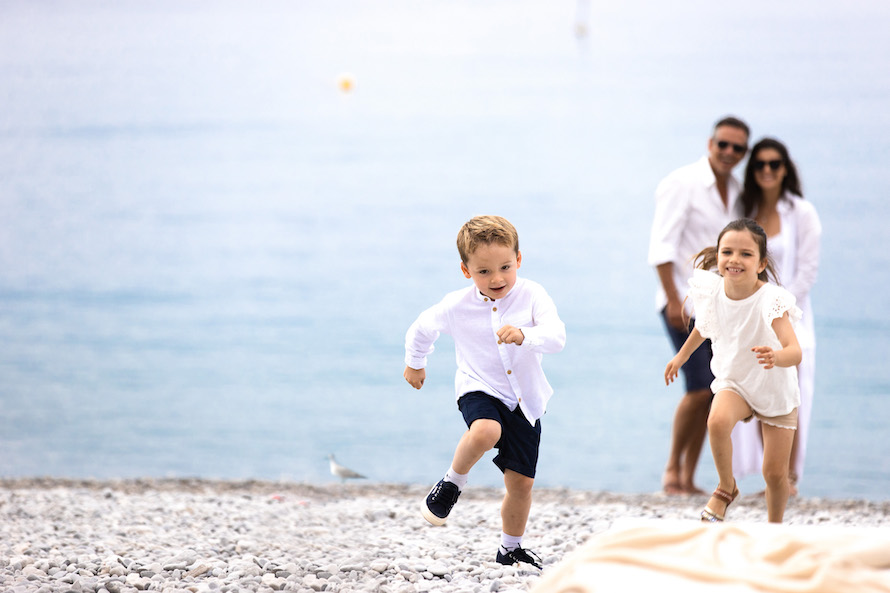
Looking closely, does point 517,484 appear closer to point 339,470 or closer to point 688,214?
point 688,214

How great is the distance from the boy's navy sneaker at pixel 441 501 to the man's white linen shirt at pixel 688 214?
2588 mm

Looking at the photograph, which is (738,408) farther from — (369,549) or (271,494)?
(271,494)

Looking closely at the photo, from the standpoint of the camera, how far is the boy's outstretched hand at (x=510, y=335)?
355 cm

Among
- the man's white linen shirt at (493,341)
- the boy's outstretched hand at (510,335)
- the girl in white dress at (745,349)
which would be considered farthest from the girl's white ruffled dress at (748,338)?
the boy's outstretched hand at (510,335)

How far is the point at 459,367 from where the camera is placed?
4.05 m

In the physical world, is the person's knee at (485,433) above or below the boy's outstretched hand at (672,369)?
below

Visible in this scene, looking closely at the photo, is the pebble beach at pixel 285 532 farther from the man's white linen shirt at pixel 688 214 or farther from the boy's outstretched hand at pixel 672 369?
the man's white linen shirt at pixel 688 214

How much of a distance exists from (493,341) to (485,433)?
38 cm

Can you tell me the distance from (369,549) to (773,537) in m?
2.51

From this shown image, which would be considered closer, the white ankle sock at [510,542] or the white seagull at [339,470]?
the white ankle sock at [510,542]

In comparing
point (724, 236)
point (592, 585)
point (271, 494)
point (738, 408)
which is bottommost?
point (271, 494)

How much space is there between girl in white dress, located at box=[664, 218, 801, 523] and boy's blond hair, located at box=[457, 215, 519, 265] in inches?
33.5

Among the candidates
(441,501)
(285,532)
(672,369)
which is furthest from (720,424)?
(285,532)

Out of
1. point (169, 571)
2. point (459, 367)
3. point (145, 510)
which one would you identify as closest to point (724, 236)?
point (459, 367)
